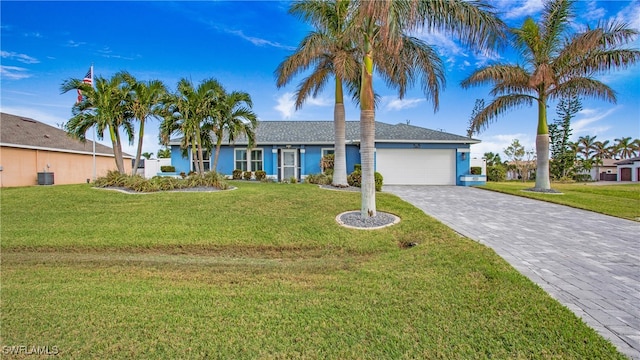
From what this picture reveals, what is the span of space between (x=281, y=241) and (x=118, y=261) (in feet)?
10.4

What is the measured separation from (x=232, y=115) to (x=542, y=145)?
1579 centimetres

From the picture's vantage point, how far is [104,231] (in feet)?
21.9

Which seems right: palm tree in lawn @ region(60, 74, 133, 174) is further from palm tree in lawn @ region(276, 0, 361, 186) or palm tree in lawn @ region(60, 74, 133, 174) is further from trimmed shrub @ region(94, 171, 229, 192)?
palm tree in lawn @ region(276, 0, 361, 186)

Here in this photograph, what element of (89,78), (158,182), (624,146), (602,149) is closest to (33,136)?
(89,78)

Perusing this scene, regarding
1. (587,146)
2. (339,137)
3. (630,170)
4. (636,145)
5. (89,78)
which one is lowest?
(630,170)

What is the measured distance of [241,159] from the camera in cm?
1842

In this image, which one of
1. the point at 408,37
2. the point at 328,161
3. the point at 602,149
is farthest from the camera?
the point at 602,149

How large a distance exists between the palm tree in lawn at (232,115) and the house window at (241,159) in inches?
180

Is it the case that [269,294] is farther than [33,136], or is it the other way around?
[33,136]

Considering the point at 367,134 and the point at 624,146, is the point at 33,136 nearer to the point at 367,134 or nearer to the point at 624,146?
the point at 367,134

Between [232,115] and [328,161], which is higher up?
[232,115]

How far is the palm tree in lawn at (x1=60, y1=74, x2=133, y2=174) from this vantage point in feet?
39.9

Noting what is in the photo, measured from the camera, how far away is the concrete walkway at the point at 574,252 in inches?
118

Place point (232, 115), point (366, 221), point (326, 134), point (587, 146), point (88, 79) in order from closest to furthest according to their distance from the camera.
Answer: point (366, 221) < point (232, 115) < point (88, 79) < point (326, 134) < point (587, 146)
